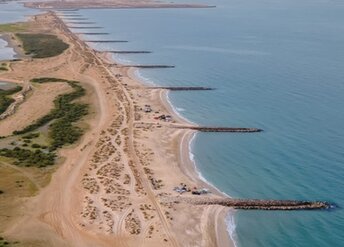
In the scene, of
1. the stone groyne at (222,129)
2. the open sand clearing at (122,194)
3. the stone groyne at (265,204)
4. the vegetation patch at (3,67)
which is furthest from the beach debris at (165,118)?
the vegetation patch at (3,67)

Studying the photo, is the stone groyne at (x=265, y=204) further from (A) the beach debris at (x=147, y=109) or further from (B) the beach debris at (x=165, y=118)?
(A) the beach debris at (x=147, y=109)

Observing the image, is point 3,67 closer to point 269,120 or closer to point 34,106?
point 34,106

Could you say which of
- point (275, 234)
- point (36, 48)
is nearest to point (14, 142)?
point (275, 234)

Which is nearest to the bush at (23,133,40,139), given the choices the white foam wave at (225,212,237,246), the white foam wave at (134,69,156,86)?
the white foam wave at (225,212,237,246)

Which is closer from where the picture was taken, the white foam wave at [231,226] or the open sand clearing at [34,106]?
the white foam wave at [231,226]

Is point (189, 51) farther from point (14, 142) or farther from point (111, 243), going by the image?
point (111, 243)

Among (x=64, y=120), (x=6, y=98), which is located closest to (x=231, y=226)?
(x=64, y=120)

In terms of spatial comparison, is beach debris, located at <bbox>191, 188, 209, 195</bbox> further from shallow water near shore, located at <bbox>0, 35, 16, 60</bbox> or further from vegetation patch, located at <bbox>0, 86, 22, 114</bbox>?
shallow water near shore, located at <bbox>0, 35, 16, 60</bbox>
